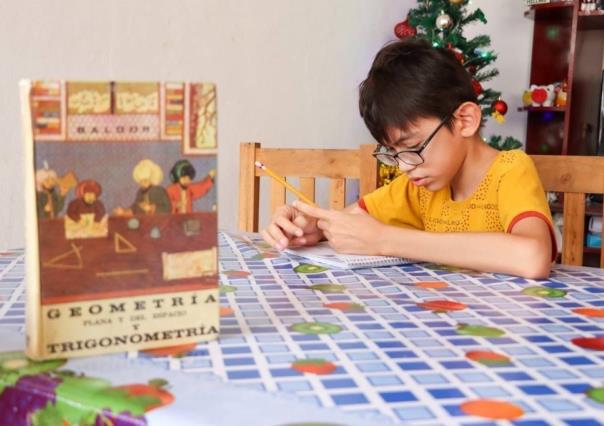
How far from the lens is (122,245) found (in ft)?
1.89

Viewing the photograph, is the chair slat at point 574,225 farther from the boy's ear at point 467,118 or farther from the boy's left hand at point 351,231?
the boy's left hand at point 351,231

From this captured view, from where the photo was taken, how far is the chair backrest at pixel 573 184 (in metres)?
1.28

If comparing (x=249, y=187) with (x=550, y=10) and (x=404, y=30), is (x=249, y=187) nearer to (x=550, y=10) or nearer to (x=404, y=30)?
(x=404, y=30)

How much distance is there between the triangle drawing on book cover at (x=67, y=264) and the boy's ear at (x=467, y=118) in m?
0.86

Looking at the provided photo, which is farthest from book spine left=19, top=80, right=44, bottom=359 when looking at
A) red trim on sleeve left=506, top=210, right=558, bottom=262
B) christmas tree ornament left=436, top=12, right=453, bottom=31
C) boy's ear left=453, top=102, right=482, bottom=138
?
christmas tree ornament left=436, top=12, right=453, bottom=31

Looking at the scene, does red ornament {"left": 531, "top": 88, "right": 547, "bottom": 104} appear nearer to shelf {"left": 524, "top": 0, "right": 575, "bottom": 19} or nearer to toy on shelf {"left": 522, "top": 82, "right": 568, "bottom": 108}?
toy on shelf {"left": 522, "top": 82, "right": 568, "bottom": 108}

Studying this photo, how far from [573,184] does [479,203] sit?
17 centimetres

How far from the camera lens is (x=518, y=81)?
372 centimetres

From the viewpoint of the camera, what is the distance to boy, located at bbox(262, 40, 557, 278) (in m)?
1.08

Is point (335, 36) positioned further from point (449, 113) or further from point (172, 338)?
point (172, 338)

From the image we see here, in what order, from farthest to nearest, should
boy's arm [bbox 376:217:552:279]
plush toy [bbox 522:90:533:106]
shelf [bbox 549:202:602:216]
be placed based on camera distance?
plush toy [bbox 522:90:533:106], shelf [bbox 549:202:602:216], boy's arm [bbox 376:217:552:279]

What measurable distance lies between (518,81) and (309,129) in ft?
4.41

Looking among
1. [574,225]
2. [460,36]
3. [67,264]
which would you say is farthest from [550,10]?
[67,264]

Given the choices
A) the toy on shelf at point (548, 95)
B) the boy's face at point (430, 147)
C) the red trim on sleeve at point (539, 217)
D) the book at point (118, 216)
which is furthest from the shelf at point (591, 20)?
the book at point (118, 216)
